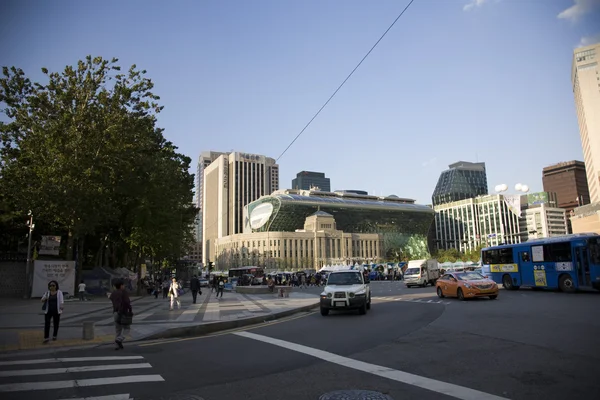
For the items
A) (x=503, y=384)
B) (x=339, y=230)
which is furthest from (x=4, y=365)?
(x=339, y=230)

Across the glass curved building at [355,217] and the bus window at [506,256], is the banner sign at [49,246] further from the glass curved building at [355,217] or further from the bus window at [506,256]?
the glass curved building at [355,217]

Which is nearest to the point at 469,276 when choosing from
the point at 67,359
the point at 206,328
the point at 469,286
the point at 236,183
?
the point at 469,286

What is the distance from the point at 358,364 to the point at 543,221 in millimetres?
162346

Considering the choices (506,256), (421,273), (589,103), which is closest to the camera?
(506,256)

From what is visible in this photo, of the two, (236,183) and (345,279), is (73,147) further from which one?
(236,183)

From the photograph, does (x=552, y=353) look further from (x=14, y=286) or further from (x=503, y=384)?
(x=14, y=286)

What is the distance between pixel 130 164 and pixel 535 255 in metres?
26.8

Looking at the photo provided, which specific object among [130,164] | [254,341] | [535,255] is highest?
[130,164]

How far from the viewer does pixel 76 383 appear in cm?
698

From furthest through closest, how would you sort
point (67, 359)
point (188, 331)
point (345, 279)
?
1. point (345, 279)
2. point (188, 331)
3. point (67, 359)

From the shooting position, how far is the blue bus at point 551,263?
22.1 metres

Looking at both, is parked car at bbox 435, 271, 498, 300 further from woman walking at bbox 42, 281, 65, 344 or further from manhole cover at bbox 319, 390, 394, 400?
woman walking at bbox 42, 281, 65, 344

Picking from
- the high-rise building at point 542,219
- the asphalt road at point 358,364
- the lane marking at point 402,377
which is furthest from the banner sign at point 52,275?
the high-rise building at point 542,219

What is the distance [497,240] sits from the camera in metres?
160
